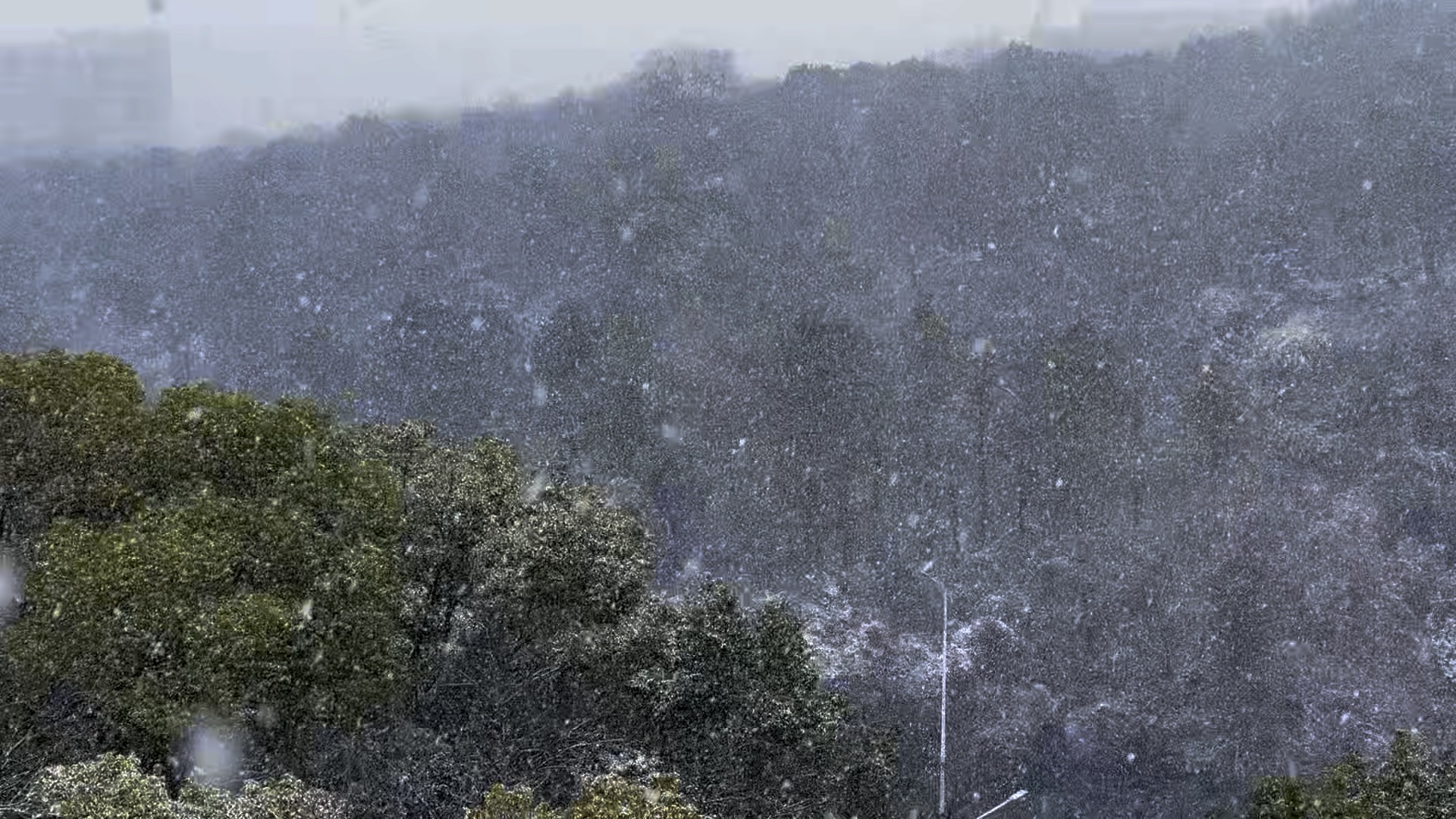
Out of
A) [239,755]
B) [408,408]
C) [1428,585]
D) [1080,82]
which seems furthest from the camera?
[1080,82]

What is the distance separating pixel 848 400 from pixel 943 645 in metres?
10.5

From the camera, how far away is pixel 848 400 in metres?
38.5

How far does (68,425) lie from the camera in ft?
51.0

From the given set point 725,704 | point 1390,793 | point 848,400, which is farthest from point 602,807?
point 848,400

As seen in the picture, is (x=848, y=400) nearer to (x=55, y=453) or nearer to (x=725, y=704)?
(x=725, y=704)

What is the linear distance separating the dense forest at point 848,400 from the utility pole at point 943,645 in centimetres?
23

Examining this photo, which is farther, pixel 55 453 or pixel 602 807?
pixel 55 453

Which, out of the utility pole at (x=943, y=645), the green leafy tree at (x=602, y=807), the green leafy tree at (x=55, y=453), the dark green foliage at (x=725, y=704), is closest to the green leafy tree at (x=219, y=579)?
the green leafy tree at (x=55, y=453)

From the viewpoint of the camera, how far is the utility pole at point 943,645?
27.8 metres

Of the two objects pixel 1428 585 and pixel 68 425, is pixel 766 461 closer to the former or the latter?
pixel 1428 585

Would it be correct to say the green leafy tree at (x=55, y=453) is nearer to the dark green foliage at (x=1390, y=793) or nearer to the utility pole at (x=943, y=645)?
the dark green foliage at (x=1390, y=793)

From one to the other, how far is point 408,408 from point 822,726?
26890 mm

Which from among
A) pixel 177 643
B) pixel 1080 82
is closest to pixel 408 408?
pixel 177 643

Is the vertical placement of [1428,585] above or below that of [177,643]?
below
